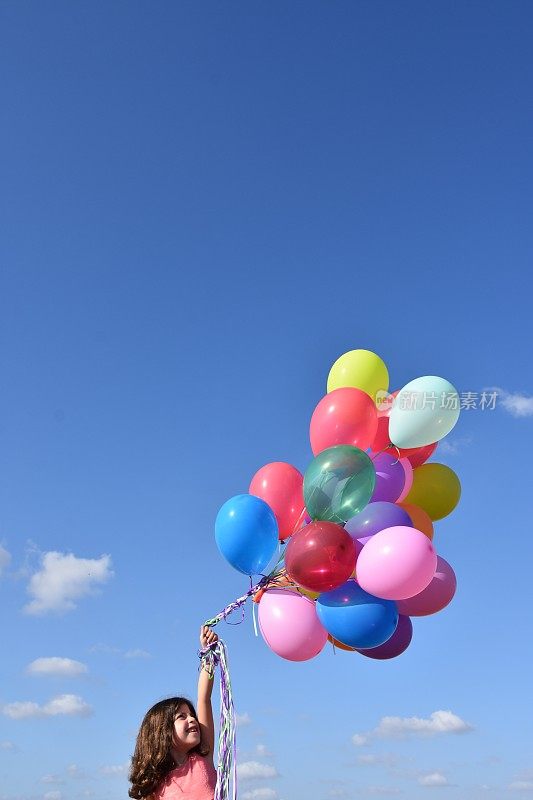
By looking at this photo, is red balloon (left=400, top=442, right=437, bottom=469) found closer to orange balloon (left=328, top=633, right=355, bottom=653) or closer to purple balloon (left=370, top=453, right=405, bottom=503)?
purple balloon (left=370, top=453, right=405, bottom=503)

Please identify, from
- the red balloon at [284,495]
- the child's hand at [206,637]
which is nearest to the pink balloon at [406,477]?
the red balloon at [284,495]

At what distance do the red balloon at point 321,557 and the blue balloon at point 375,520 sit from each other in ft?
0.64

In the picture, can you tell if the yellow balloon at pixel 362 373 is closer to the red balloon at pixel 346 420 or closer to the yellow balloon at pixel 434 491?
the red balloon at pixel 346 420

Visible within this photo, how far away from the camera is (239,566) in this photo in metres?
4.92

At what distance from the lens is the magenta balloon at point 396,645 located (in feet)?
16.3

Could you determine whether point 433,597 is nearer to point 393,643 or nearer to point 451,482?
point 393,643

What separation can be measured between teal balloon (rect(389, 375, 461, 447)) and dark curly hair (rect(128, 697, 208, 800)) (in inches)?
87.5

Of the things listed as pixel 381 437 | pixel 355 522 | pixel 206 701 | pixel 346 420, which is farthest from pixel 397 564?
pixel 206 701

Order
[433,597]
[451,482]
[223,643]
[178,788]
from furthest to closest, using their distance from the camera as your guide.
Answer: [451,482]
[433,597]
[223,643]
[178,788]

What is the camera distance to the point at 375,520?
476cm

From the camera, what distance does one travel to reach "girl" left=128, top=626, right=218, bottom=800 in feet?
12.2

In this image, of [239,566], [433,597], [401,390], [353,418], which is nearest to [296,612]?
[239,566]

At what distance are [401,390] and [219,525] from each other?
1526 mm

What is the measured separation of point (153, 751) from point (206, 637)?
71cm
